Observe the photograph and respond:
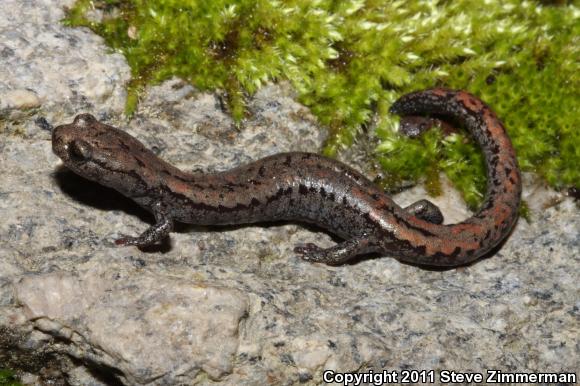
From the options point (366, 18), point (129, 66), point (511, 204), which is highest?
Result: point (366, 18)

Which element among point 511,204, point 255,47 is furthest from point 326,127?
point 511,204

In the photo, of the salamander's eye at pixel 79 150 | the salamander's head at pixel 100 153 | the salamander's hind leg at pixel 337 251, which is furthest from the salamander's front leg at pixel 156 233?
the salamander's hind leg at pixel 337 251

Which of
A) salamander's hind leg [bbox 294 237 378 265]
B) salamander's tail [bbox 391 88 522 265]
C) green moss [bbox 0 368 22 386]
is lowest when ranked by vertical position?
green moss [bbox 0 368 22 386]

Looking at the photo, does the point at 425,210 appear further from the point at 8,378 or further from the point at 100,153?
the point at 8,378

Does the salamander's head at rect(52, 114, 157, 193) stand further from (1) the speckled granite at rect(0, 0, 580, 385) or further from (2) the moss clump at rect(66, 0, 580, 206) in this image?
(2) the moss clump at rect(66, 0, 580, 206)

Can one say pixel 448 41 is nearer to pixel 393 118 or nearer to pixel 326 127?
pixel 393 118

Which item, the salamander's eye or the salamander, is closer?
the salamander's eye

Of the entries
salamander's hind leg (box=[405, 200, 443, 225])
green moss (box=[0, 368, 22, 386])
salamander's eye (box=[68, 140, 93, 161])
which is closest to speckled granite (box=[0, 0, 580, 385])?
green moss (box=[0, 368, 22, 386])
